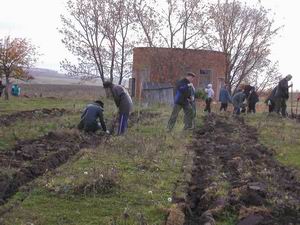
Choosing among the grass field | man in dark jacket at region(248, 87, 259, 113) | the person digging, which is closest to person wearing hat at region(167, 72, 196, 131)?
the person digging

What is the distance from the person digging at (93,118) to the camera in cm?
1443

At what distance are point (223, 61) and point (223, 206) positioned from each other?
32.4 m

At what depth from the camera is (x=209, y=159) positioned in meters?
10.7

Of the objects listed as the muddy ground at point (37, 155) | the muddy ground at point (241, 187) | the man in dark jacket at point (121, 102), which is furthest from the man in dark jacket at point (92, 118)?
the muddy ground at point (241, 187)

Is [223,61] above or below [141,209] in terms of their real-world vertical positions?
above

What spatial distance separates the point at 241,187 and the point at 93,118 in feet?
24.7

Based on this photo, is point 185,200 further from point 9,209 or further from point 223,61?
point 223,61

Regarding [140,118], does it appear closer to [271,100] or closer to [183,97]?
[183,97]

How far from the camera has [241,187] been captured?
7.67 metres

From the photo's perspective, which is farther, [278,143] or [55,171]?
[278,143]

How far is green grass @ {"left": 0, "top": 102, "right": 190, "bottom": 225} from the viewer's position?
21.0ft

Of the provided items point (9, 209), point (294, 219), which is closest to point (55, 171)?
point (9, 209)

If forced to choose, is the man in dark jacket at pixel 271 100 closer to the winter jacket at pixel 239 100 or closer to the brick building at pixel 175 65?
the winter jacket at pixel 239 100

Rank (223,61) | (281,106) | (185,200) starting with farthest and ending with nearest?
1. (223,61)
2. (281,106)
3. (185,200)
